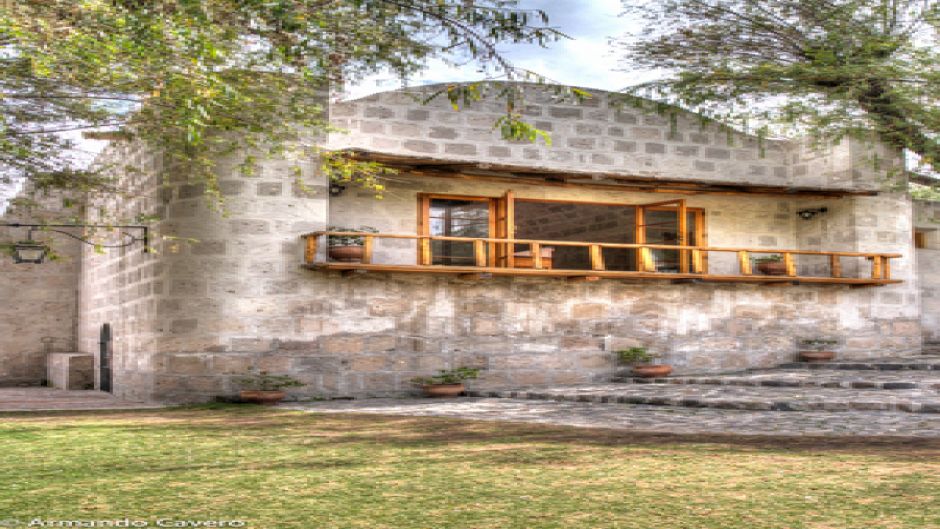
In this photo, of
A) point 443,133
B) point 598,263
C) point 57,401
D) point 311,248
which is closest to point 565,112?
point 443,133

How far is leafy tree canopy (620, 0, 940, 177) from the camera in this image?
12.5 meters

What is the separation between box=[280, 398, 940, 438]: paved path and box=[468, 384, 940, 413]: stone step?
250 mm

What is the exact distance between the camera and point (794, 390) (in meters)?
11.3

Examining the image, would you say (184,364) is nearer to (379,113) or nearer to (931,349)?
(379,113)

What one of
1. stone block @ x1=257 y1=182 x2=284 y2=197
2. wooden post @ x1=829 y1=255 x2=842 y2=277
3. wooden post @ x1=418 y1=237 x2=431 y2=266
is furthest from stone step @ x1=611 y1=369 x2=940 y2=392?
stone block @ x1=257 y1=182 x2=284 y2=197

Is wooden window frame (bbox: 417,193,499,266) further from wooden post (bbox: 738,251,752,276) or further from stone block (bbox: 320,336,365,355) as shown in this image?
wooden post (bbox: 738,251,752,276)

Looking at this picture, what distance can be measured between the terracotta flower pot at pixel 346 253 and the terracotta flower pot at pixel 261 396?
180cm

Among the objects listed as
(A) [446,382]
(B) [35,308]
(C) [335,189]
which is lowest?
(A) [446,382]

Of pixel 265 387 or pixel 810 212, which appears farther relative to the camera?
pixel 810 212

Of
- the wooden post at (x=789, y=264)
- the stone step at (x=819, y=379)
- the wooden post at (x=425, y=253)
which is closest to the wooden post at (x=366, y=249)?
the wooden post at (x=425, y=253)

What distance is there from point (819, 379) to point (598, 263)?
10.8ft

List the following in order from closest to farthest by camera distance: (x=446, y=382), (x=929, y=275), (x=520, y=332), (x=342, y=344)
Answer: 1. (x=342, y=344)
2. (x=446, y=382)
3. (x=520, y=332)
4. (x=929, y=275)

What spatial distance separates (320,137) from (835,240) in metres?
8.61

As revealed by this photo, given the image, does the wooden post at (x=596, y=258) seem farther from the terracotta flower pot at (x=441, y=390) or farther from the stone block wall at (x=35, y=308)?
the stone block wall at (x=35, y=308)
